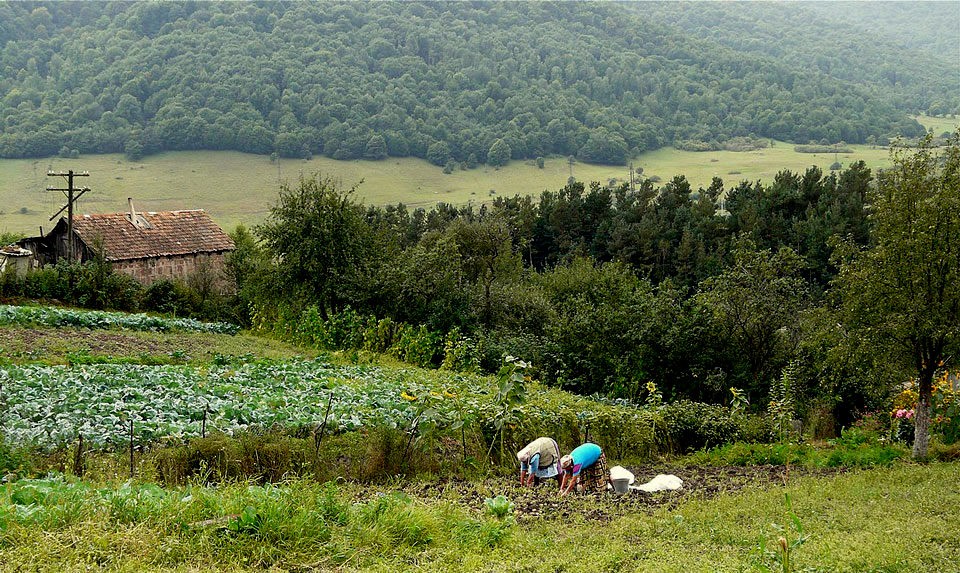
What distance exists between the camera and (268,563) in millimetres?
7266

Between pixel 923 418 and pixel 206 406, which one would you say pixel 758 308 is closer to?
pixel 923 418

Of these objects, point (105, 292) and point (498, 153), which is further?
point (498, 153)

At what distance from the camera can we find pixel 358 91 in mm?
159750

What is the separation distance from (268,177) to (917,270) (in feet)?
413

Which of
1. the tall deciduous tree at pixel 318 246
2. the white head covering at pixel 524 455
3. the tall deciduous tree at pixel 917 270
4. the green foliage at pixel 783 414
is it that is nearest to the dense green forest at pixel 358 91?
the tall deciduous tree at pixel 318 246

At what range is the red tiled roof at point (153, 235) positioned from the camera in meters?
45.4

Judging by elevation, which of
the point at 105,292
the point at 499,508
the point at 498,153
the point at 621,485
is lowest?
the point at 105,292

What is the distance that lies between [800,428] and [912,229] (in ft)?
21.4

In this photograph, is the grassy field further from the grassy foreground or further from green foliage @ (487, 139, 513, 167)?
the grassy foreground

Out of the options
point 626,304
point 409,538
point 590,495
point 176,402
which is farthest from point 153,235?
point 409,538

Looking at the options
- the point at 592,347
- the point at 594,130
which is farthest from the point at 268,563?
the point at 594,130

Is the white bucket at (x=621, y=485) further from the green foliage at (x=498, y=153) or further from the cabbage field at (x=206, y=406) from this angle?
the green foliage at (x=498, y=153)

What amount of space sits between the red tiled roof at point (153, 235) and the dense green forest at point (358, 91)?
93.7 m

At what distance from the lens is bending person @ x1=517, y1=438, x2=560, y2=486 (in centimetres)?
1139
